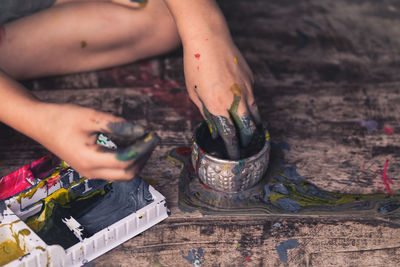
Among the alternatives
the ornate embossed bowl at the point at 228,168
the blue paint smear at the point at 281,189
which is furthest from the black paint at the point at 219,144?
the blue paint smear at the point at 281,189

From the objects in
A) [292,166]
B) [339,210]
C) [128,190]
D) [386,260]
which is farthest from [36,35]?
[386,260]

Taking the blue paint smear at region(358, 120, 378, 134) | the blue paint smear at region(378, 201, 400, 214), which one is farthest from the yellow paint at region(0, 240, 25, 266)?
the blue paint smear at region(358, 120, 378, 134)

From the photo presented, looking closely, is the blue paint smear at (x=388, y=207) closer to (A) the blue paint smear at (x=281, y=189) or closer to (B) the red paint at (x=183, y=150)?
(A) the blue paint smear at (x=281, y=189)

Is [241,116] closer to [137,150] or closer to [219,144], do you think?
[219,144]

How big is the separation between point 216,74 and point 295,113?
1.50 feet

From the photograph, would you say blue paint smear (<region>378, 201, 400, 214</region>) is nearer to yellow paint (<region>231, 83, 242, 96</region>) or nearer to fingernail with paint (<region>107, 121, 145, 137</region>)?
yellow paint (<region>231, 83, 242, 96</region>)

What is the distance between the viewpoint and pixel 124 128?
35.5 inches

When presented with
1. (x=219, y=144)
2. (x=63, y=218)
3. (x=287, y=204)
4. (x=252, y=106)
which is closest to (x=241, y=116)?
(x=252, y=106)

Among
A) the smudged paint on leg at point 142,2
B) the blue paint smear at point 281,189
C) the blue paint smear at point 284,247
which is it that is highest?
the smudged paint on leg at point 142,2

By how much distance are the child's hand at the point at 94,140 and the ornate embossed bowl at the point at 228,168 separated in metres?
0.23

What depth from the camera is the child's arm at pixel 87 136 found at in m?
0.90

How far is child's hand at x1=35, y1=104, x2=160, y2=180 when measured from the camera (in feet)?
2.97

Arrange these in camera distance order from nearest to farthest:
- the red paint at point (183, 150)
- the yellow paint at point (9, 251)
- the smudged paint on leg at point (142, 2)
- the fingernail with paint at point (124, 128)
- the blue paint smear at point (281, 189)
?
1. the fingernail with paint at point (124, 128)
2. the yellow paint at point (9, 251)
3. the blue paint smear at point (281, 189)
4. the red paint at point (183, 150)
5. the smudged paint on leg at point (142, 2)

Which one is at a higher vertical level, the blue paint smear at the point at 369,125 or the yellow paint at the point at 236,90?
the yellow paint at the point at 236,90
